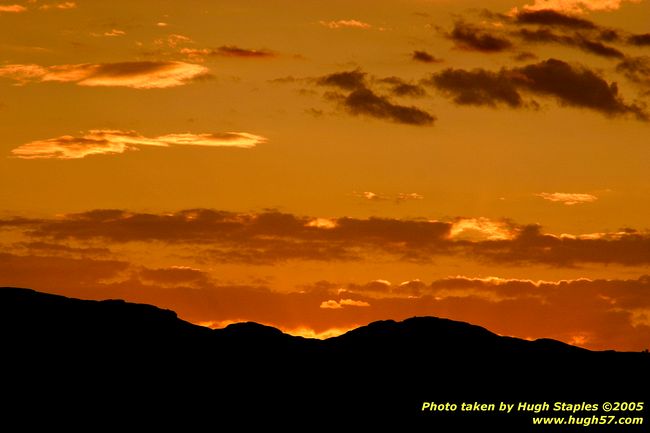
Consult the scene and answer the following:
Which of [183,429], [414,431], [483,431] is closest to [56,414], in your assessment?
[183,429]

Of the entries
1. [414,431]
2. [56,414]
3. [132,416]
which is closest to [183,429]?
[132,416]

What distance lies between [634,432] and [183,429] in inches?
3254

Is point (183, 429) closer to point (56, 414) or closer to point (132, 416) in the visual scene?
point (132, 416)

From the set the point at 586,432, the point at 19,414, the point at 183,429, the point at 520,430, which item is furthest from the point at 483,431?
the point at 19,414

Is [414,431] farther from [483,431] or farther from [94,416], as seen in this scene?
[94,416]

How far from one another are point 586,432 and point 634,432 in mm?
8774

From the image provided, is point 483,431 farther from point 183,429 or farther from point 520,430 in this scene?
point 183,429

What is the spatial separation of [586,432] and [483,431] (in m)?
18.8

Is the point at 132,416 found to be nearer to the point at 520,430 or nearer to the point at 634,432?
the point at 520,430

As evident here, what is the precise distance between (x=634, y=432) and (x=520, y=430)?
21.0m

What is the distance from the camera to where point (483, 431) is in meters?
200

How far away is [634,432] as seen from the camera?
7825 inches

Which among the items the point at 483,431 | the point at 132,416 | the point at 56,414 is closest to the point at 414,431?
the point at 483,431

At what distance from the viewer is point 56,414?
19325cm
